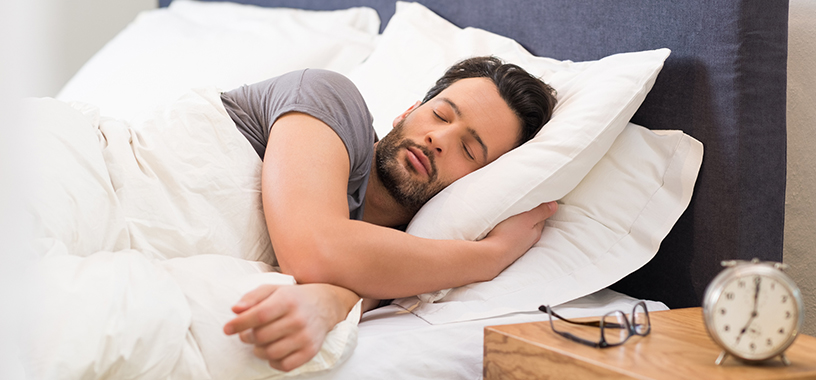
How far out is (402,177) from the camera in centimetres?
122

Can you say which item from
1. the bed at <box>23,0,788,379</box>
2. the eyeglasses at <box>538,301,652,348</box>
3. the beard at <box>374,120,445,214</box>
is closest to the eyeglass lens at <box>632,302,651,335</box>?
the eyeglasses at <box>538,301,652,348</box>

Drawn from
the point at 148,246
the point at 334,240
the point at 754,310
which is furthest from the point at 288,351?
the point at 754,310

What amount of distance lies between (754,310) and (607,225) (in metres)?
0.51

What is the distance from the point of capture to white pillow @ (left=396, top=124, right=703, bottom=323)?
1.04m

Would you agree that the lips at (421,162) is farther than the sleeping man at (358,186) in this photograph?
Yes

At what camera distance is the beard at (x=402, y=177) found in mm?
1201

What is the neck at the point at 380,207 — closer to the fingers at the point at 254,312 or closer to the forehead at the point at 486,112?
the forehead at the point at 486,112

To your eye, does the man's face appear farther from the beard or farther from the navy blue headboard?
the navy blue headboard

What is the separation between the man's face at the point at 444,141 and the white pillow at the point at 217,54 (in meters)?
0.72

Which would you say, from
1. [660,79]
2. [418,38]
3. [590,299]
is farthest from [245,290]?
[418,38]

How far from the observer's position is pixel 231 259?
0.92 metres

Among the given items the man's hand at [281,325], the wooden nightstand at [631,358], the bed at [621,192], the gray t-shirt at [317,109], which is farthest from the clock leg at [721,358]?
the gray t-shirt at [317,109]

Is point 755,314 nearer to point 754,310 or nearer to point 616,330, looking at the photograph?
point 754,310

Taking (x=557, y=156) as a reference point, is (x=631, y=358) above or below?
below
